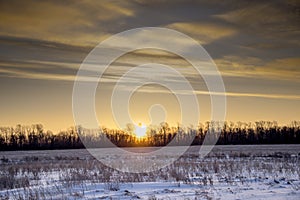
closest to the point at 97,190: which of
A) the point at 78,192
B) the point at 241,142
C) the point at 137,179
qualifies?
the point at 78,192

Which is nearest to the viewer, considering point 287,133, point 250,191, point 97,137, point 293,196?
point 293,196

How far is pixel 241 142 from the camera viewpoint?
104m

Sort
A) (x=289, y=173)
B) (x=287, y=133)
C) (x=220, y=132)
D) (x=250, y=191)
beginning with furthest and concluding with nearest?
(x=220, y=132) → (x=287, y=133) → (x=289, y=173) → (x=250, y=191)

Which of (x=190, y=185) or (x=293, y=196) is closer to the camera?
(x=293, y=196)

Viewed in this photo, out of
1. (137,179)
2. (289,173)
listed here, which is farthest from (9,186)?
(289,173)

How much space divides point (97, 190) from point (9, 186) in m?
4.52

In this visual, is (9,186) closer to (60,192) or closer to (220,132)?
(60,192)

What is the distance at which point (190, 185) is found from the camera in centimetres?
1363

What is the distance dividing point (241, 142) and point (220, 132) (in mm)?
13465

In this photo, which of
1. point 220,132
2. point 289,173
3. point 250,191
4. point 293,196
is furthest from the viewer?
point 220,132

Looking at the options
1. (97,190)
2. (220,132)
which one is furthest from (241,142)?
(97,190)

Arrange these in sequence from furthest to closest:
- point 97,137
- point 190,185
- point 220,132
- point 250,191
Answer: point 97,137 < point 220,132 < point 190,185 < point 250,191

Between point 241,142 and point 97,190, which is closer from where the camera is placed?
point 97,190

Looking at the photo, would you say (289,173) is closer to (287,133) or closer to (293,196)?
(293,196)
